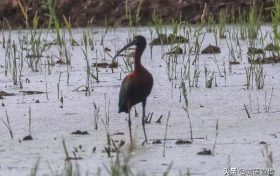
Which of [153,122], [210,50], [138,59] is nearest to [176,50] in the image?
[210,50]

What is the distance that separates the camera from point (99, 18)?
10250mm

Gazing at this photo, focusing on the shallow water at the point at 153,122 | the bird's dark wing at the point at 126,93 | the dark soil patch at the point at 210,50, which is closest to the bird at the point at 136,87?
the bird's dark wing at the point at 126,93

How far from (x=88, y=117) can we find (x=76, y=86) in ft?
3.74

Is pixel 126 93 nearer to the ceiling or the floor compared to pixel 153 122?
nearer to the ceiling

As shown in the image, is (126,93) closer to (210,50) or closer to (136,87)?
(136,87)

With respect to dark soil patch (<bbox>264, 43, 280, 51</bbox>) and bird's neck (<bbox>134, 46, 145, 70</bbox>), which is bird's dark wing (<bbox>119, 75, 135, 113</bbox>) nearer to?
bird's neck (<bbox>134, 46, 145, 70</bbox>)

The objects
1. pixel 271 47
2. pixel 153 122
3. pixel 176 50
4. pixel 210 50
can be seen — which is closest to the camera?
pixel 153 122

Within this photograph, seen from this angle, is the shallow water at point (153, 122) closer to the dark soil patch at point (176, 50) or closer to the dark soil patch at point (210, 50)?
the dark soil patch at point (176, 50)

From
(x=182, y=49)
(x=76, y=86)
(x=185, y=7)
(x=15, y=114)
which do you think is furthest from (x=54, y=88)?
(x=185, y=7)


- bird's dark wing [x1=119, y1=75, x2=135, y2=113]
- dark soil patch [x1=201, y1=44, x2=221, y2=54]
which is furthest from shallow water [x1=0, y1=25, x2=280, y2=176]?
dark soil patch [x1=201, y1=44, x2=221, y2=54]

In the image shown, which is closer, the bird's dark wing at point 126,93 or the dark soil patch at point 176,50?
the bird's dark wing at point 126,93

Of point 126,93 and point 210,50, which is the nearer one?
point 126,93

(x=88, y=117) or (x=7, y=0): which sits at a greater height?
(x=7, y=0)

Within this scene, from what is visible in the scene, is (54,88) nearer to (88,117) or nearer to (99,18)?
(88,117)
